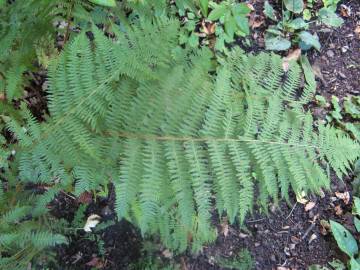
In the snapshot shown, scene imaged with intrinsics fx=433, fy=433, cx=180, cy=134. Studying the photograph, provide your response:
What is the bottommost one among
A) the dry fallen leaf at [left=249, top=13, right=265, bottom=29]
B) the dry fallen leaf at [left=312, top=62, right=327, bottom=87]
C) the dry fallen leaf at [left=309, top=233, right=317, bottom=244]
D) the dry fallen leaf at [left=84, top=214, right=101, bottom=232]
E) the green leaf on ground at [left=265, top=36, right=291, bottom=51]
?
the dry fallen leaf at [left=309, top=233, right=317, bottom=244]

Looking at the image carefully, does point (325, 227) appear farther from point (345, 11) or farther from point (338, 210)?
point (345, 11)

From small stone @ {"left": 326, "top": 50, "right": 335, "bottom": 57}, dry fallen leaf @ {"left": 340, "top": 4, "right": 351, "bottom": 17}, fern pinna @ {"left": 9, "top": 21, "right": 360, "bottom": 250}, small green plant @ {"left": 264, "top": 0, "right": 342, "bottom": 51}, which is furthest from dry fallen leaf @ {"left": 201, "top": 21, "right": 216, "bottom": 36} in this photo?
fern pinna @ {"left": 9, "top": 21, "right": 360, "bottom": 250}

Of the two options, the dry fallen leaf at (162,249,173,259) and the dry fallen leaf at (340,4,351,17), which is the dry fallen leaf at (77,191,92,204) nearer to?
the dry fallen leaf at (162,249,173,259)

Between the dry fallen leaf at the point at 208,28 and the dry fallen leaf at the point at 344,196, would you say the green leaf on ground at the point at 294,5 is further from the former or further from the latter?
the dry fallen leaf at the point at 344,196

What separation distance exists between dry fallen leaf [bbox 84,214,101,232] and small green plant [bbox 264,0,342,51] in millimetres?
2006

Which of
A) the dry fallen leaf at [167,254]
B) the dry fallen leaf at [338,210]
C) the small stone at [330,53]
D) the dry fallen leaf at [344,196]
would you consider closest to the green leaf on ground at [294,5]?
the small stone at [330,53]

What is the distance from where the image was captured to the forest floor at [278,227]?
2992mm

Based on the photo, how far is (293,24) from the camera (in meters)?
3.78

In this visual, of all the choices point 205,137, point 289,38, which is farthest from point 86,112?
point 289,38

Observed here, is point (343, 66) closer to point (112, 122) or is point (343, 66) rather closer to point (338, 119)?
point (338, 119)

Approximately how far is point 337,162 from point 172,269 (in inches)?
56.9

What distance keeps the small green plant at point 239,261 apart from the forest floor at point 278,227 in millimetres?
37

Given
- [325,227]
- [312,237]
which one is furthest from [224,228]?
[325,227]

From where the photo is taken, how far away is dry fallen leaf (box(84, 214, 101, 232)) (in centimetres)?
292
